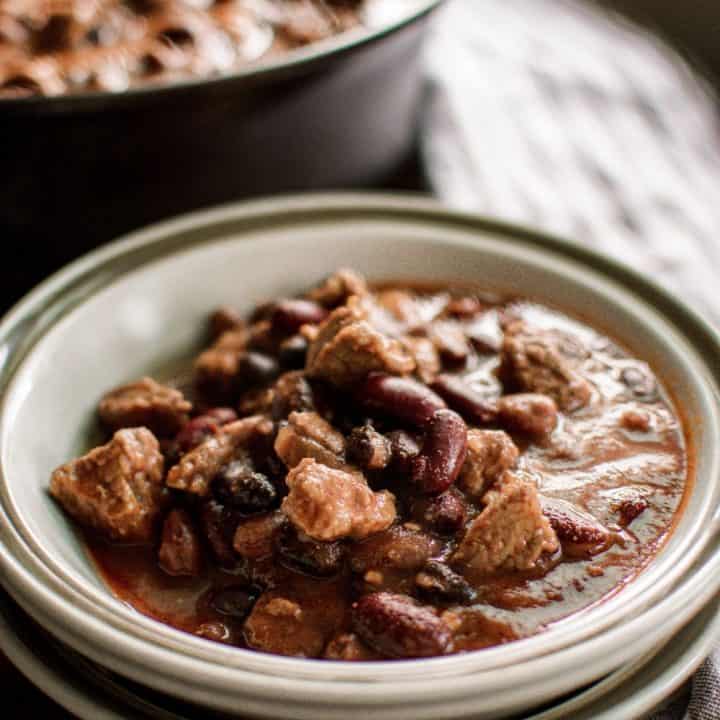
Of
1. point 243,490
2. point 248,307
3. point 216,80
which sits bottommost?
point 248,307

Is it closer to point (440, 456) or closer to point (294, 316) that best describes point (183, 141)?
point (294, 316)

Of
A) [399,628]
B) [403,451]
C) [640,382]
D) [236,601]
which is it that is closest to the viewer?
[399,628]

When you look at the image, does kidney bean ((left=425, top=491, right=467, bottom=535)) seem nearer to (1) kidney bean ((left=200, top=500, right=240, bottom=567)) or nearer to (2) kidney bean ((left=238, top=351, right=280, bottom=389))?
(1) kidney bean ((left=200, top=500, right=240, bottom=567))

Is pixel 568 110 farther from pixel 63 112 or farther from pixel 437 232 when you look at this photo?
pixel 63 112

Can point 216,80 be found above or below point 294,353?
above

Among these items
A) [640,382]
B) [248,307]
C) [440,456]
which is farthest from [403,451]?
[248,307]

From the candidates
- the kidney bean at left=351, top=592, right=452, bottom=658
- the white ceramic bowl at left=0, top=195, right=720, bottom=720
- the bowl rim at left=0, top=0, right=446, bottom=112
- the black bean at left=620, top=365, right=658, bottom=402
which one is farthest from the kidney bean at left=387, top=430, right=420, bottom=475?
the bowl rim at left=0, top=0, right=446, bottom=112

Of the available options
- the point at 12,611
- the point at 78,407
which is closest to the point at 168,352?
the point at 78,407

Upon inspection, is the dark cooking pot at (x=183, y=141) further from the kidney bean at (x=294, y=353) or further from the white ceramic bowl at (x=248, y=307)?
the kidney bean at (x=294, y=353)
